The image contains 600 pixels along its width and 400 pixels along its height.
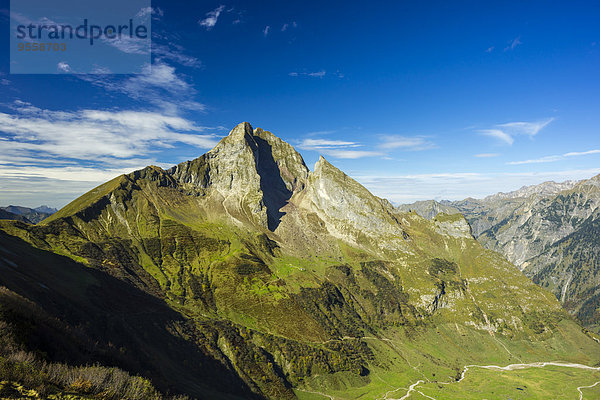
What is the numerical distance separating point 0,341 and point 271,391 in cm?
21842

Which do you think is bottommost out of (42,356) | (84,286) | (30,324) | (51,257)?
(84,286)

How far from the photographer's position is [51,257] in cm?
14350

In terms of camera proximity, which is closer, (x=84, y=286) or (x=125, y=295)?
(x=84, y=286)

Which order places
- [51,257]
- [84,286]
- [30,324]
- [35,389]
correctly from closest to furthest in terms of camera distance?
1. [35,389]
2. [30,324]
3. [84,286]
4. [51,257]

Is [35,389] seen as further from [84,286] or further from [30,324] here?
[84,286]

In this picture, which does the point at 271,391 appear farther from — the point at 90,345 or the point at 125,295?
the point at 90,345

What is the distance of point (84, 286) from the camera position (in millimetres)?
130125

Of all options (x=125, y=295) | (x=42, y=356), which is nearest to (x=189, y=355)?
(x=125, y=295)

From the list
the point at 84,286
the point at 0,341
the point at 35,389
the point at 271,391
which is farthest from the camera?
the point at 271,391

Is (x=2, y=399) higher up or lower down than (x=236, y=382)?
higher up

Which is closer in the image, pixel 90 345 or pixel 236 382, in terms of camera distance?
pixel 90 345

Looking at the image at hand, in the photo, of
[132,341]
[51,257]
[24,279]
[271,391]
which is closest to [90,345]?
[24,279]

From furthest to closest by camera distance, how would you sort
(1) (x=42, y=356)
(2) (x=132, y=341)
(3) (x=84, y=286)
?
(3) (x=84, y=286) < (2) (x=132, y=341) < (1) (x=42, y=356)

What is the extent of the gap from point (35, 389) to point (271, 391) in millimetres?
221555
